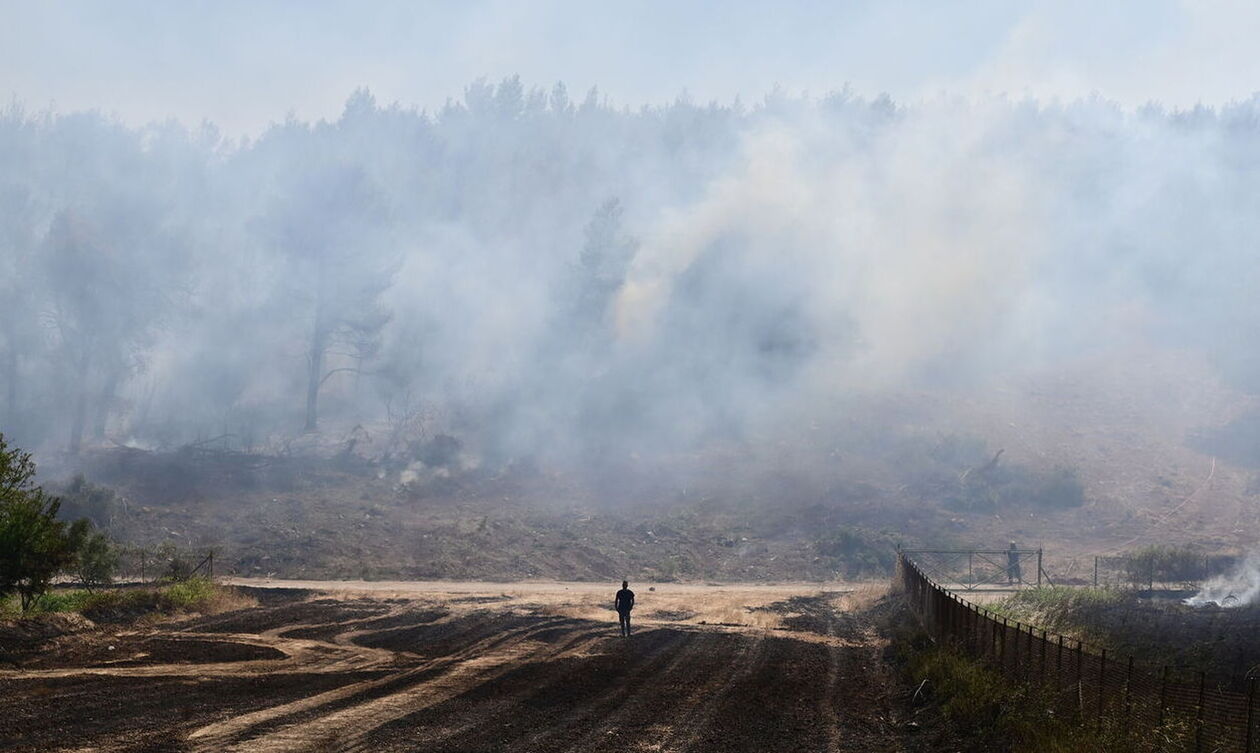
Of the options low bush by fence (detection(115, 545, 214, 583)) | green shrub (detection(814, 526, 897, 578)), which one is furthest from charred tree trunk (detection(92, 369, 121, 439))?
green shrub (detection(814, 526, 897, 578))

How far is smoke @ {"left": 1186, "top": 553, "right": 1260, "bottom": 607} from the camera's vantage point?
35519 millimetres

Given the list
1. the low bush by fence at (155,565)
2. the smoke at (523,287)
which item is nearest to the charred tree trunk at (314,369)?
the smoke at (523,287)

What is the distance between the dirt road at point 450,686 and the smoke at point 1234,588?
49.1 ft

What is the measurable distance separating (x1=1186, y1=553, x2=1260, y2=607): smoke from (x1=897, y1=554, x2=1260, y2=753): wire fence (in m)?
20.1

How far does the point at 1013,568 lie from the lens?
45.5m

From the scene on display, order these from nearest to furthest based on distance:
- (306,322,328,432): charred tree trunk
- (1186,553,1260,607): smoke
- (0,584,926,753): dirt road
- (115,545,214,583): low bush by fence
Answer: (0,584,926,753): dirt road → (115,545,214,583): low bush by fence → (1186,553,1260,607): smoke → (306,322,328,432): charred tree trunk

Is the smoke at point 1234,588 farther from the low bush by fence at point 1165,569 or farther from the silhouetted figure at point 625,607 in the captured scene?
the silhouetted figure at point 625,607

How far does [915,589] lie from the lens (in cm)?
2872

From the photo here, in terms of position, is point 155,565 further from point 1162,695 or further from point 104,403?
point 1162,695

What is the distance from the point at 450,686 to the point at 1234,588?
1310 inches

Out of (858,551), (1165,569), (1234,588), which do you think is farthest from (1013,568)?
(1234,588)

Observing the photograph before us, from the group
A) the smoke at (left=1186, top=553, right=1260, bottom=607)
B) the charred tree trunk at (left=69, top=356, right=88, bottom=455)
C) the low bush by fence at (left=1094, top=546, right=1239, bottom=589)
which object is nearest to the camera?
the smoke at (left=1186, top=553, right=1260, bottom=607)

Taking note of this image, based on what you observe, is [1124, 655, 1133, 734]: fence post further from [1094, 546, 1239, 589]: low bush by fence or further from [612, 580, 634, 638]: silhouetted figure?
[1094, 546, 1239, 589]: low bush by fence

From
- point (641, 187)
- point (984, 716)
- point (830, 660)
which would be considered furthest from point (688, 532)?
point (641, 187)
